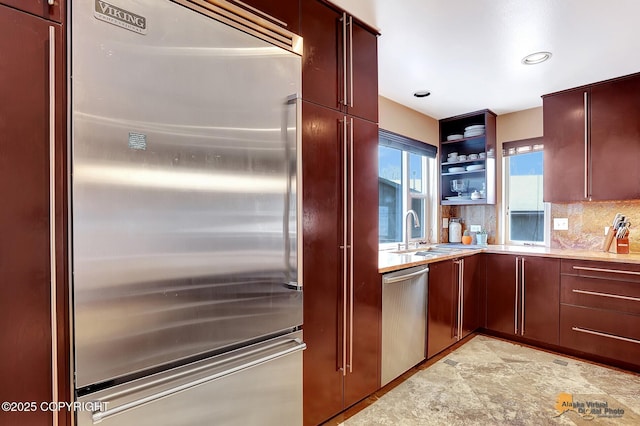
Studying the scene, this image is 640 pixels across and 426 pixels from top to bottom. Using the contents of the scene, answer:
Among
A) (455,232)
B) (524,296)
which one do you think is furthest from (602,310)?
(455,232)

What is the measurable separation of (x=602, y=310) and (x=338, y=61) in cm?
290

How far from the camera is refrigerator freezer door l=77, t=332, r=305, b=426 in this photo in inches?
40.8

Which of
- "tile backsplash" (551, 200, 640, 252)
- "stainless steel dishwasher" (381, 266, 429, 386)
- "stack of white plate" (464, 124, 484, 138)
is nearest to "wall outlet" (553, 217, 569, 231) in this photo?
"tile backsplash" (551, 200, 640, 252)

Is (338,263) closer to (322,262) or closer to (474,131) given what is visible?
(322,262)

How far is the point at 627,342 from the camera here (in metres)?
2.59

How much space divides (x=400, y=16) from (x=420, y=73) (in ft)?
2.79

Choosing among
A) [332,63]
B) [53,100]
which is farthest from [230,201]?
[332,63]

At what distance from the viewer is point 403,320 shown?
2389mm

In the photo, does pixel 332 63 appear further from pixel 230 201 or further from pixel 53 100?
pixel 53 100

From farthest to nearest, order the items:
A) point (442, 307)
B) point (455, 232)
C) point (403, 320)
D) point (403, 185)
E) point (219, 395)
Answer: point (455, 232), point (403, 185), point (442, 307), point (403, 320), point (219, 395)

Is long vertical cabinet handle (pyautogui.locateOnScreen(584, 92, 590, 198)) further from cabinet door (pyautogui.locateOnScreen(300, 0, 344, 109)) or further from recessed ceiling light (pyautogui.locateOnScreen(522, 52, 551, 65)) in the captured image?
cabinet door (pyautogui.locateOnScreen(300, 0, 344, 109))

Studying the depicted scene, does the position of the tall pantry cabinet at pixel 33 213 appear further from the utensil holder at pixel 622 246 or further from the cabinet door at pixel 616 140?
the utensil holder at pixel 622 246

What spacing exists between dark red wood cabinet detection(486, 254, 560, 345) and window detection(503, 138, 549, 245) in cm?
75

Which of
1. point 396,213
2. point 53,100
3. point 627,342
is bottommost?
point 627,342
